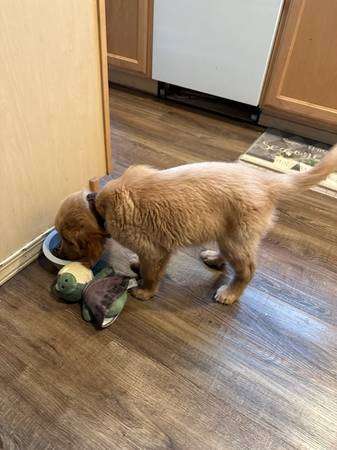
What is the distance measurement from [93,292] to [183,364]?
0.40 metres

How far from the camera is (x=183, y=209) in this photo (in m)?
1.11

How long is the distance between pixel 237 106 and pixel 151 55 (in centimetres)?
75

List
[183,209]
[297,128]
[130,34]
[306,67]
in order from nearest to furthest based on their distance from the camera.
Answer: [183,209] < [306,67] < [297,128] < [130,34]

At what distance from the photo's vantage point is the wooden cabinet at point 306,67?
2.01 metres

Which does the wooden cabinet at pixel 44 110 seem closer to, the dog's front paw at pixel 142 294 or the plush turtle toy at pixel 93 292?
the plush turtle toy at pixel 93 292

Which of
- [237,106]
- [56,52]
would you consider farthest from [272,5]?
[56,52]

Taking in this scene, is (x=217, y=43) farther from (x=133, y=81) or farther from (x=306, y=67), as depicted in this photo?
(x=133, y=81)

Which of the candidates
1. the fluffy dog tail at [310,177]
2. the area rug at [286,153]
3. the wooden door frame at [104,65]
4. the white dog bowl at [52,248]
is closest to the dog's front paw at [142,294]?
the white dog bowl at [52,248]

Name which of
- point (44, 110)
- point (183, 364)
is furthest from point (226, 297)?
point (44, 110)

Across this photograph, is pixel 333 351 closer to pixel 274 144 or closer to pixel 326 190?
pixel 326 190

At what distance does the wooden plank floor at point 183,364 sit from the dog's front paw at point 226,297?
23 millimetres

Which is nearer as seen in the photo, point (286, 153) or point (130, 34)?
point (286, 153)

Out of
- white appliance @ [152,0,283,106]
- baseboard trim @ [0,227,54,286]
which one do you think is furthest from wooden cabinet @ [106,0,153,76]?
baseboard trim @ [0,227,54,286]

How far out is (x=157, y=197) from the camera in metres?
1.12
